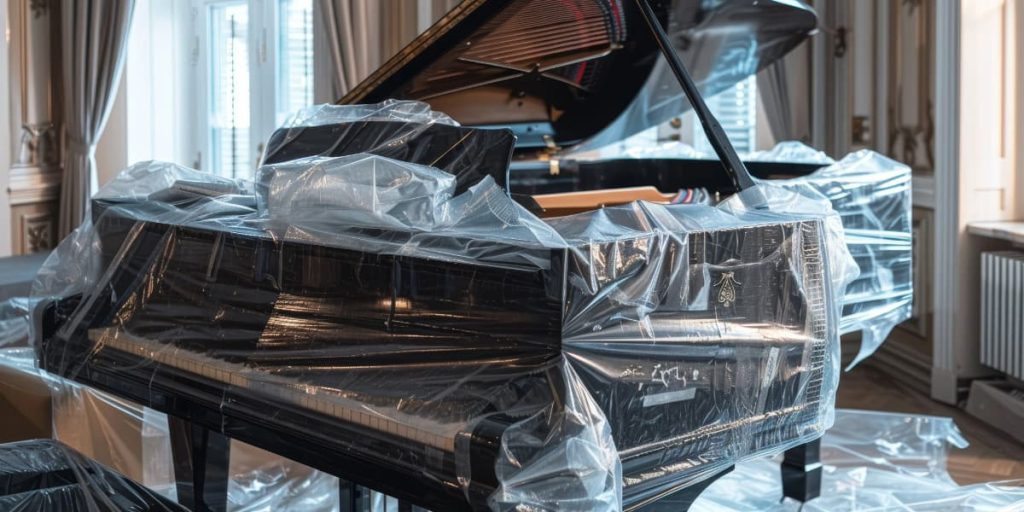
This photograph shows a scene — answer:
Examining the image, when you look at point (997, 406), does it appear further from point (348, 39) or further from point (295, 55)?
point (295, 55)

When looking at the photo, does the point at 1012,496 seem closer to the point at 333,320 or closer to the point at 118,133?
the point at 333,320

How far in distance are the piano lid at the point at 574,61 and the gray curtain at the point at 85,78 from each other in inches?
117

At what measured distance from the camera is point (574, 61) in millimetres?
3031

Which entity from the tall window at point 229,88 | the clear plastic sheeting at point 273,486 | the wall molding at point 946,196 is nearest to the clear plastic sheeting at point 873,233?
the wall molding at point 946,196

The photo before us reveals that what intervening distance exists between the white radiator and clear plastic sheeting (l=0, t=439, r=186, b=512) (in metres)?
3.07

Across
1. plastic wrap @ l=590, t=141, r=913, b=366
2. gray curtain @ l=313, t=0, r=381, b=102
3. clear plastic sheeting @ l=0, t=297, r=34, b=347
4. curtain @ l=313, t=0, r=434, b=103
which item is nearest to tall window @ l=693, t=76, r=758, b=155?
curtain @ l=313, t=0, r=434, b=103

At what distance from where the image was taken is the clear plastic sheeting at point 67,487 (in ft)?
5.72

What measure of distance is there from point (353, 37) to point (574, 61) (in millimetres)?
2299

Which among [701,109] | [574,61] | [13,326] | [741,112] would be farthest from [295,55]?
[701,109]

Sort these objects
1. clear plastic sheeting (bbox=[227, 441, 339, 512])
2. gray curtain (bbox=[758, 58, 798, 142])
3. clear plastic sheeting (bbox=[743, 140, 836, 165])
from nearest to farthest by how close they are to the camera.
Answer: clear plastic sheeting (bbox=[227, 441, 339, 512]) < clear plastic sheeting (bbox=[743, 140, 836, 165]) < gray curtain (bbox=[758, 58, 798, 142])

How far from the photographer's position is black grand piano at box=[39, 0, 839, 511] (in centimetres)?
157

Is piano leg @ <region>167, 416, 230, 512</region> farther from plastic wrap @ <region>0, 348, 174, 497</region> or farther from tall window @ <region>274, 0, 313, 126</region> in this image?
tall window @ <region>274, 0, 313, 126</region>

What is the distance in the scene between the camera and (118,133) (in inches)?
237

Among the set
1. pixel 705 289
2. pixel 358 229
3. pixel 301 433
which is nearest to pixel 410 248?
pixel 358 229
